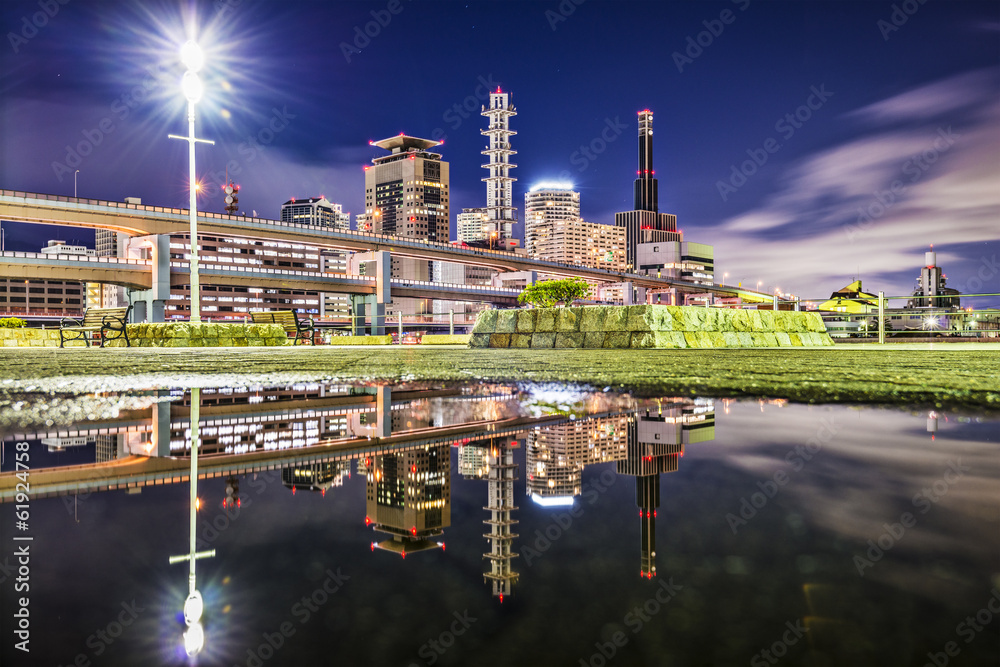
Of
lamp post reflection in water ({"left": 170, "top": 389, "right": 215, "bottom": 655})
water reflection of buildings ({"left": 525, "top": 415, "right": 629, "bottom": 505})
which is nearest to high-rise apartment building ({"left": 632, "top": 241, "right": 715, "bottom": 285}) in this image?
water reflection of buildings ({"left": 525, "top": 415, "right": 629, "bottom": 505})

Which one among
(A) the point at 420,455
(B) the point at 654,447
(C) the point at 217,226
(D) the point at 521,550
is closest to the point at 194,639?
(D) the point at 521,550

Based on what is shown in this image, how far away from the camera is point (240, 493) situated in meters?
1.20

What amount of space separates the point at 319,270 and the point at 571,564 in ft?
486

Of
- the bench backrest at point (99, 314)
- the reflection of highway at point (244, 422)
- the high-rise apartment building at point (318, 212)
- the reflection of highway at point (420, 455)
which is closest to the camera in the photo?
the reflection of highway at point (420, 455)

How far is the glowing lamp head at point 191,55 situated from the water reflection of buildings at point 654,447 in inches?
821

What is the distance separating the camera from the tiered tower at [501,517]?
790mm

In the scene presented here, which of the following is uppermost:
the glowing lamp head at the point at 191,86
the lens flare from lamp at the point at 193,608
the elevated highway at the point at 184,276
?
the glowing lamp head at the point at 191,86

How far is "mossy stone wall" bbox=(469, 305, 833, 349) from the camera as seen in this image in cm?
1077

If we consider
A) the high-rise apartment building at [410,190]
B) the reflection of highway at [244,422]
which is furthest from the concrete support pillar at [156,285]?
the high-rise apartment building at [410,190]

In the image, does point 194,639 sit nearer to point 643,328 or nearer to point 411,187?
point 643,328

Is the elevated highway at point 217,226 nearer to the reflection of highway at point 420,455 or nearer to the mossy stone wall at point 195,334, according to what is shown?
the mossy stone wall at point 195,334

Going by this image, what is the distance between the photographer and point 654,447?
163 centimetres

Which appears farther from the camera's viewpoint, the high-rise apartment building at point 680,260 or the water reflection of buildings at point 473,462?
the high-rise apartment building at point 680,260

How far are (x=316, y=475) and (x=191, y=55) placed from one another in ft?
70.8
